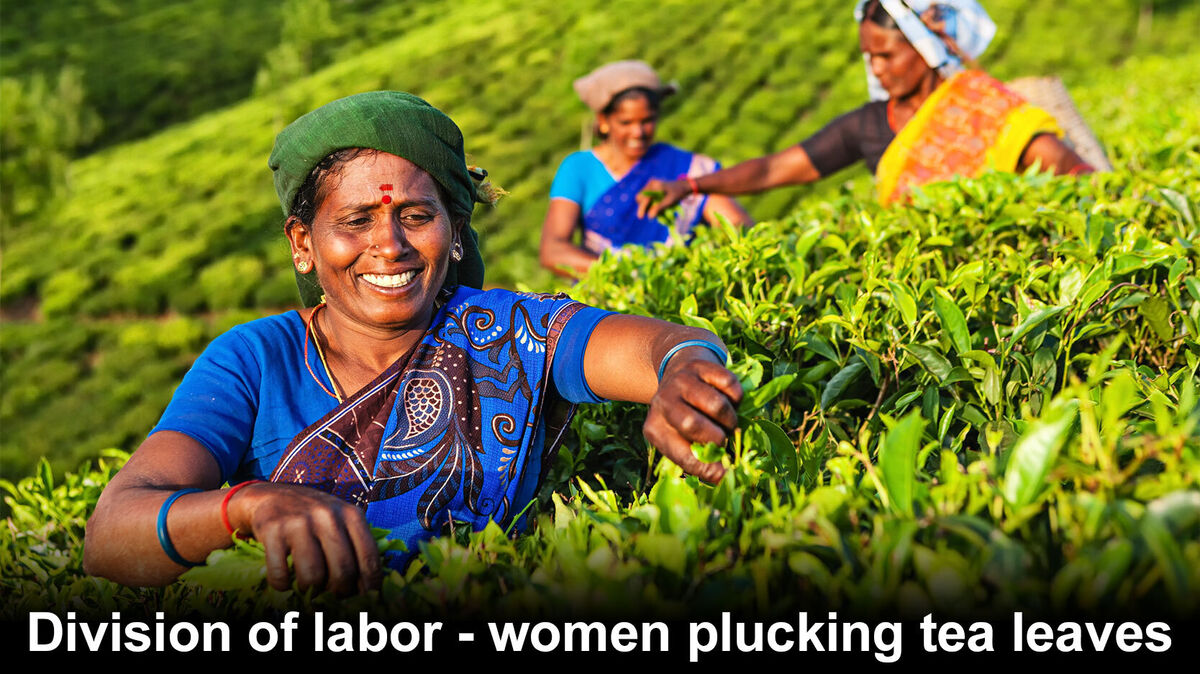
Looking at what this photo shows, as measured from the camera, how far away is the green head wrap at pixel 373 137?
1.67m

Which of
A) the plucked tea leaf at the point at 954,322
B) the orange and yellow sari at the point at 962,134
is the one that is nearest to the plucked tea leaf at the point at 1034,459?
the plucked tea leaf at the point at 954,322

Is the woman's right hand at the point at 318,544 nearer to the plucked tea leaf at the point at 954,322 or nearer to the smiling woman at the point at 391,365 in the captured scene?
the smiling woman at the point at 391,365

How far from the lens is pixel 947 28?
10.9 ft

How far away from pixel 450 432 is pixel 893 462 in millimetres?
906

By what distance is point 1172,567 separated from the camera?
79 centimetres

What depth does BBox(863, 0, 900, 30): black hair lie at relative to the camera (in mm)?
3299

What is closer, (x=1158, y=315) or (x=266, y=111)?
(x=1158, y=315)

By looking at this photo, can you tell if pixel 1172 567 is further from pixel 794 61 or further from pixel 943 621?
pixel 794 61

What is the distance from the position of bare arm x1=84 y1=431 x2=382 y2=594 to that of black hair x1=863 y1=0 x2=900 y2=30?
273 cm

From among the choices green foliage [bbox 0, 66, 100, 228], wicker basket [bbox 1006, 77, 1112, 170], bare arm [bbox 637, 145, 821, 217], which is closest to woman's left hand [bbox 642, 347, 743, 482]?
bare arm [bbox 637, 145, 821, 217]

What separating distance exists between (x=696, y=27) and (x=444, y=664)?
21.5m

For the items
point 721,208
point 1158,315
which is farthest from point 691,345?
point 721,208

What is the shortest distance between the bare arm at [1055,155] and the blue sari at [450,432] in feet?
6.73

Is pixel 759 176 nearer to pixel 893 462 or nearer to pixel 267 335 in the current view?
pixel 267 335
